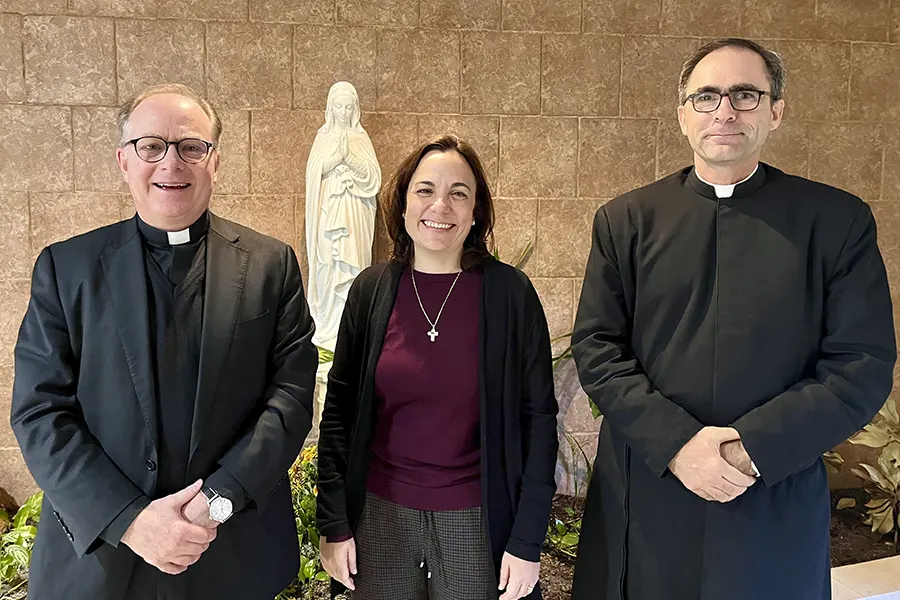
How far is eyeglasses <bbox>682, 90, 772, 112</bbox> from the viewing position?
1.67 meters

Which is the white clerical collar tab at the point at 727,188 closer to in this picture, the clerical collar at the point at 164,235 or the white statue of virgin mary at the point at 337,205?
the clerical collar at the point at 164,235

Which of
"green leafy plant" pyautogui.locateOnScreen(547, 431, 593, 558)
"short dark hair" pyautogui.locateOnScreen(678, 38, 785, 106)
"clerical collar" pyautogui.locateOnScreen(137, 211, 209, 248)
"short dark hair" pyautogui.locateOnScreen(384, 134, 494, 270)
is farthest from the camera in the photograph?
"green leafy plant" pyautogui.locateOnScreen(547, 431, 593, 558)

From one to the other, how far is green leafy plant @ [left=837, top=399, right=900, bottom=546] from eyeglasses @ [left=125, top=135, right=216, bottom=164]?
319cm

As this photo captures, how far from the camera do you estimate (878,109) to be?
13.2 feet

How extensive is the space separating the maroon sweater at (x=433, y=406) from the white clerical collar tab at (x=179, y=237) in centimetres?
52

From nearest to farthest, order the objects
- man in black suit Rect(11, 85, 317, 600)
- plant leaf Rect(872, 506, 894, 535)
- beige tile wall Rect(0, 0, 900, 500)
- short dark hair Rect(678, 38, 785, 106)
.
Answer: man in black suit Rect(11, 85, 317, 600), short dark hair Rect(678, 38, 785, 106), plant leaf Rect(872, 506, 894, 535), beige tile wall Rect(0, 0, 900, 500)

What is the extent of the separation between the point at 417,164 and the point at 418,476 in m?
0.76

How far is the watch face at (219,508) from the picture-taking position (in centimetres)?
150

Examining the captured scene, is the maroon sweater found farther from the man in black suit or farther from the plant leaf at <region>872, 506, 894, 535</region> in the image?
the plant leaf at <region>872, 506, 894, 535</region>

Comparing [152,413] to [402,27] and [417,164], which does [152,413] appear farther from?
[402,27]

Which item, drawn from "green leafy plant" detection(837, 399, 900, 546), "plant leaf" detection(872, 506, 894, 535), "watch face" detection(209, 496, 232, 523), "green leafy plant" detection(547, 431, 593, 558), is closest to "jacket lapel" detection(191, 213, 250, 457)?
"watch face" detection(209, 496, 232, 523)

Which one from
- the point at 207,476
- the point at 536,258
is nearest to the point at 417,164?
the point at 207,476

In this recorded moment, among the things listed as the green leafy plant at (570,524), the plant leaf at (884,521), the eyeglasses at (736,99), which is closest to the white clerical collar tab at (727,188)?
the eyeglasses at (736,99)

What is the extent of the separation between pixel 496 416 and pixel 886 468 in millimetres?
2557
